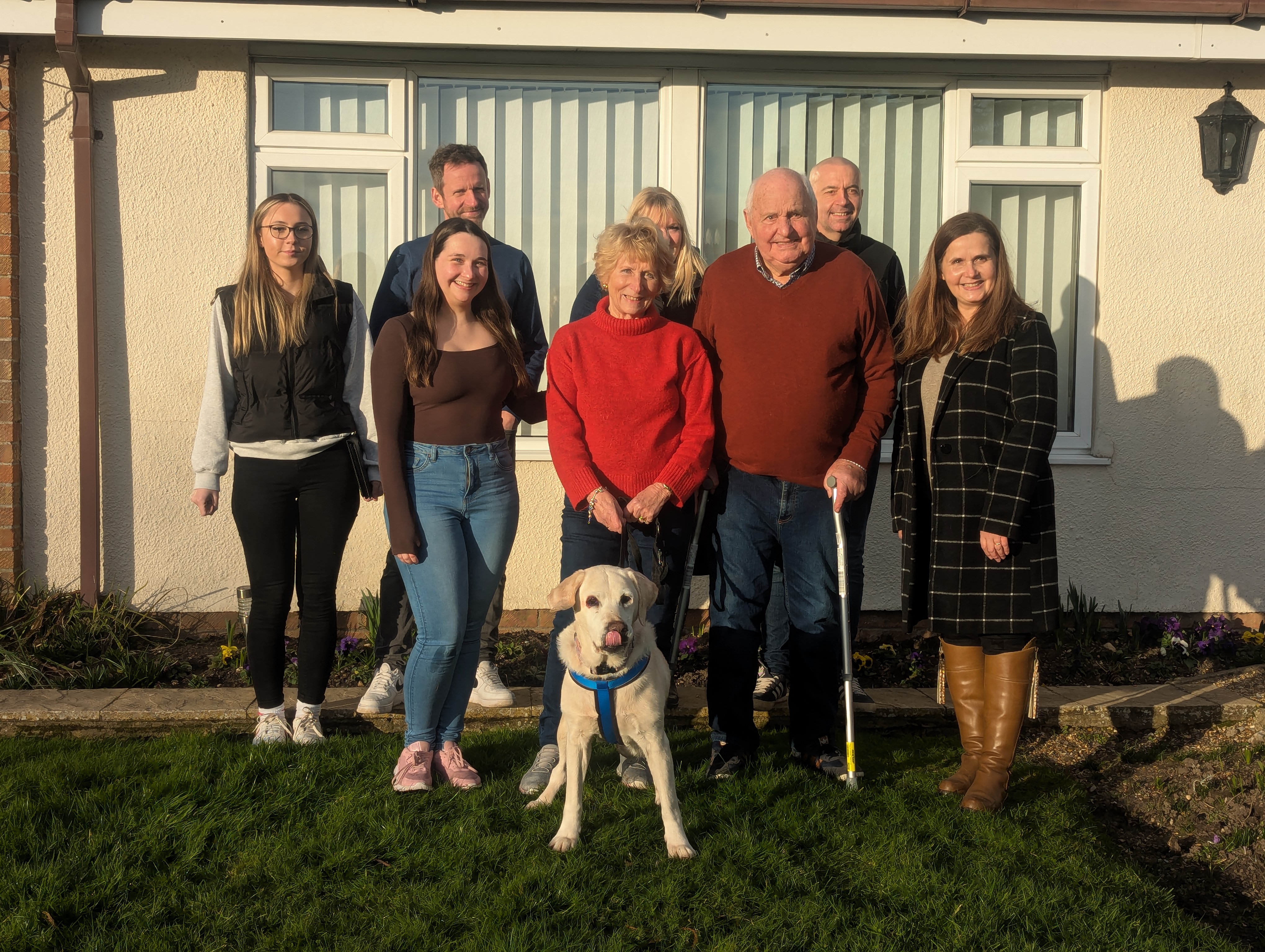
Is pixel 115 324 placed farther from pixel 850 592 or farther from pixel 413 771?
pixel 850 592

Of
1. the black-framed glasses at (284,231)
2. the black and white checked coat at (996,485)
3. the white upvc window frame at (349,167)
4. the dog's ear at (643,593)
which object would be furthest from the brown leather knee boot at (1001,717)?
the white upvc window frame at (349,167)

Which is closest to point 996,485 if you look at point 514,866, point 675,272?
point 675,272

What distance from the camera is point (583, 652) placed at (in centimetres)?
330

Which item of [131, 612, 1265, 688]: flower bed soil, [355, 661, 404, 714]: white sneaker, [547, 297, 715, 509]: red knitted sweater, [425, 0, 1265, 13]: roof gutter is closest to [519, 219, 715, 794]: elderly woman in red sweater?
[547, 297, 715, 509]: red knitted sweater

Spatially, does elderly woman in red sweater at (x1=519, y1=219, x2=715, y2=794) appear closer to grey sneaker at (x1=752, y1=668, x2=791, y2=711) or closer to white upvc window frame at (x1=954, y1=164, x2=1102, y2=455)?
grey sneaker at (x1=752, y1=668, x2=791, y2=711)

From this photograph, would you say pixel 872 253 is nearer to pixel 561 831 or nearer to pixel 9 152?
pixel 561 831

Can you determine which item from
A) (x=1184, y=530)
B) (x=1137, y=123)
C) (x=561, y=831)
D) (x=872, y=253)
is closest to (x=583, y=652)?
(x=561, y=831)

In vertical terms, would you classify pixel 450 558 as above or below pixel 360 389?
below

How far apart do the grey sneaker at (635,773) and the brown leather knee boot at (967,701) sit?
1109 mm

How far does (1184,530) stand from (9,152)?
6.92 metres

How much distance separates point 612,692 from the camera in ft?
10.8

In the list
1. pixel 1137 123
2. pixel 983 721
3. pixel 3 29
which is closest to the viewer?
pixel 983 721

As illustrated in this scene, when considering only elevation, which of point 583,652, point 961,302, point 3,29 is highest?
point 3,29

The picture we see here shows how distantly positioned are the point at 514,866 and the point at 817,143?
15.3 ft
